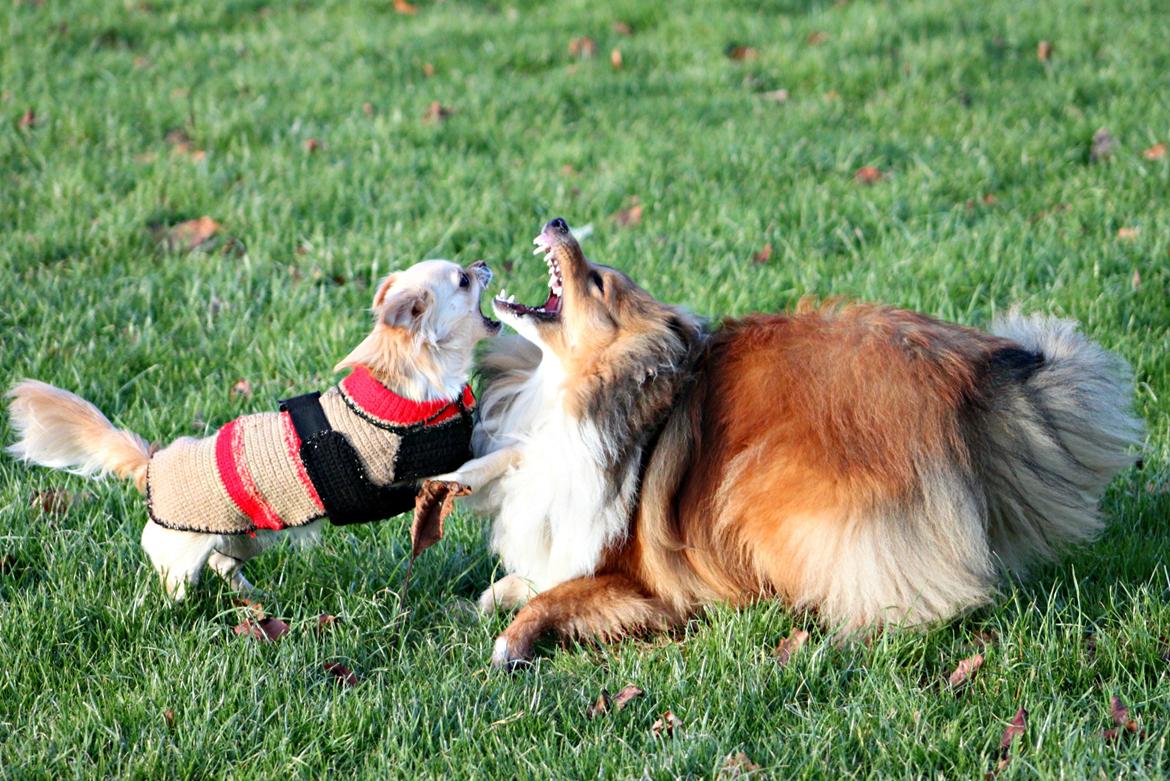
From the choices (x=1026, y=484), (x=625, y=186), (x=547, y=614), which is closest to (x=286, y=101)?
(x=625, y=186)

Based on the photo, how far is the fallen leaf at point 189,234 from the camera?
6094 millimetres

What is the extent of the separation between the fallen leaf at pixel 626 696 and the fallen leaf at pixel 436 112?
15.9 ft

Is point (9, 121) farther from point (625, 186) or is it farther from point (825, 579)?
point (825, 579)

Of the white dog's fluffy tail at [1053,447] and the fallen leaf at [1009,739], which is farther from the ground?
the white dog's fluffy tail at [1053,447]

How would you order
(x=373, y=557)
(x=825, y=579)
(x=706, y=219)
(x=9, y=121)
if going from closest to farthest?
(x=825, y=579) < (x=373, y=557) < (x=706, y=219) < (x=9, y=121)

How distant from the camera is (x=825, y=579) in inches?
132

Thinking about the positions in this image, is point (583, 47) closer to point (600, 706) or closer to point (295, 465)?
point (295, 465)

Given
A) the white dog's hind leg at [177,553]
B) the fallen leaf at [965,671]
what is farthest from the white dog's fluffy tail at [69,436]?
the fallen leaf at [965,671]

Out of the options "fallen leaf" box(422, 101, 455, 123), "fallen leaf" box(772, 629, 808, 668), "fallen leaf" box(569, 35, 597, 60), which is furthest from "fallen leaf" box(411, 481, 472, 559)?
"fallen leaf" box(569, 35, 597, 60)

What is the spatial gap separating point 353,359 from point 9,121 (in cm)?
500

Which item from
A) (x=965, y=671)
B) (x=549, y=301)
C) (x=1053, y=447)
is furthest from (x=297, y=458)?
(x=1053, y=447)

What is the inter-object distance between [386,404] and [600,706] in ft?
3.55

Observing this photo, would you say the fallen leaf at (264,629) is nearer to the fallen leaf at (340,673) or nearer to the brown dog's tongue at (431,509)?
the fallen leaf at (340,673)

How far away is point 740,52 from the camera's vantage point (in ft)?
27.1
